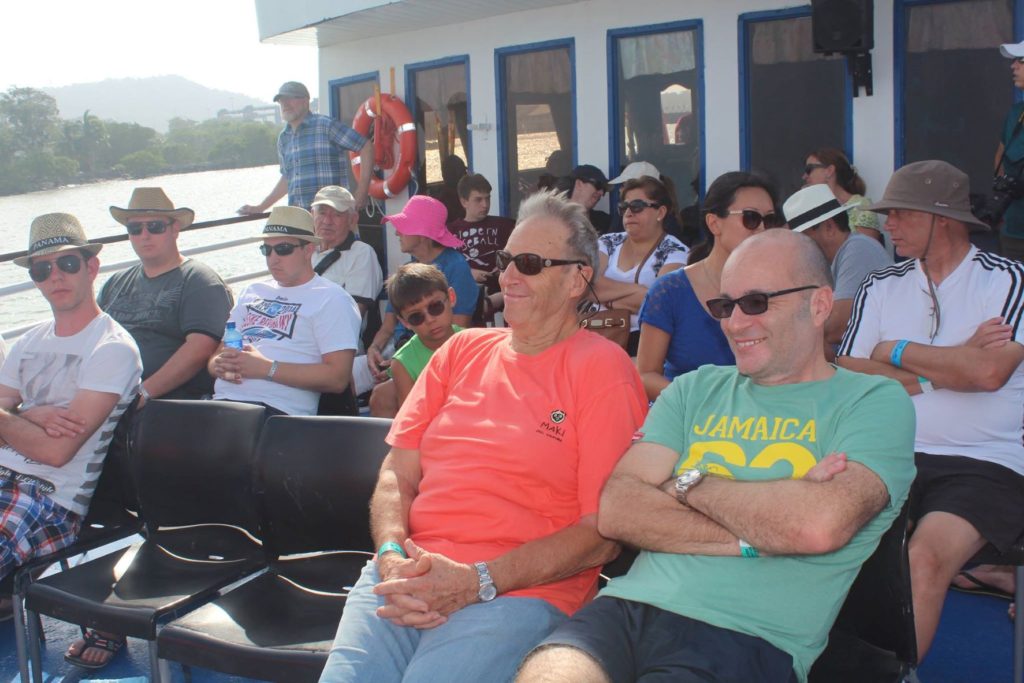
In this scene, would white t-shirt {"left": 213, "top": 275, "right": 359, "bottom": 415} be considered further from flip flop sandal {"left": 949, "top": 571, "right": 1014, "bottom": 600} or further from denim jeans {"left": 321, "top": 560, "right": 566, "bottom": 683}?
flip flop sandal {"left": 949, "top": 571, "right": 1014, "bottom": 600}

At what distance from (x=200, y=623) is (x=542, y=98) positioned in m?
5.08

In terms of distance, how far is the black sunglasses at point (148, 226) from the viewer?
13.4 feet

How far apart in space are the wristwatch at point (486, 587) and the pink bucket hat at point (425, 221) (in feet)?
9.12

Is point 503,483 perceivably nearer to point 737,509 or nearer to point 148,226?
point 737,509

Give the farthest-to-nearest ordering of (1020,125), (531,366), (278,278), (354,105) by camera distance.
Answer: (354,105), (1020,125), (278,278), (531,366)

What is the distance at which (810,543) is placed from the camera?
6.06ft

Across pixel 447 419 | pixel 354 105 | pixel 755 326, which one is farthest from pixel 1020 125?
pixel 354 105

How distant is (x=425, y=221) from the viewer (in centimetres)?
473

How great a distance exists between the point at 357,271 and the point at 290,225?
1512 mm

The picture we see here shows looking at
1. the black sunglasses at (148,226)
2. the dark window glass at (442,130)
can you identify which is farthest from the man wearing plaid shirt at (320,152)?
the black sunglasses at (148,226)

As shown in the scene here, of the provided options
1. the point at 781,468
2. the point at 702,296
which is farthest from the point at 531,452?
the point at 702,296

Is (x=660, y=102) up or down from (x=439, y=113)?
down

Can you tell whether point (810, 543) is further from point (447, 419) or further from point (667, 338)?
point (667, 338)

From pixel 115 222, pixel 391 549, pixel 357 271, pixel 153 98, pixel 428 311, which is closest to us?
pixel 391 549
